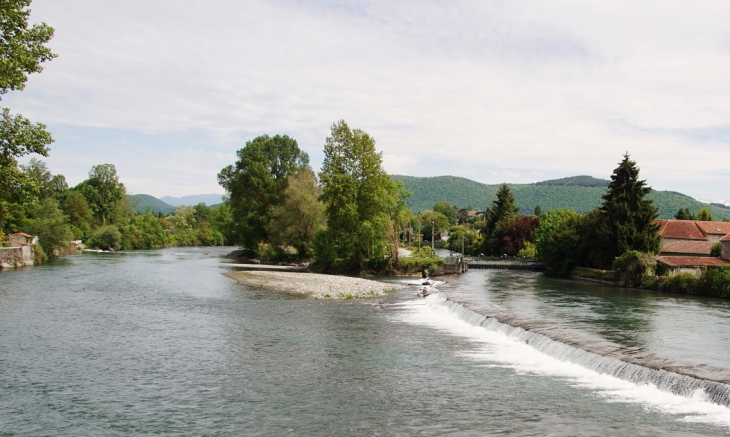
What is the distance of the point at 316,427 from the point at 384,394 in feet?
11.3

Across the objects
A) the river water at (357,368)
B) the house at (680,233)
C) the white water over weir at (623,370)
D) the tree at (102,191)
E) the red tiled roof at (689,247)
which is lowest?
the river water at (357,368)

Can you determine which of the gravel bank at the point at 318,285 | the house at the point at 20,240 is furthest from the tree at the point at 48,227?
the gravel bank at the point at 318,285

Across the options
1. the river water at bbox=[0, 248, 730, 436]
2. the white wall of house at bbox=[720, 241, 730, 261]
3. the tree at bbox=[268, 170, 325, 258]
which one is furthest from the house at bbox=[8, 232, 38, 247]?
the white wall of house at bbox=[720, 241, 730, 261]

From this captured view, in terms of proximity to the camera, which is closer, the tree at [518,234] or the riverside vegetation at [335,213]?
the riverside vegetation at [335,213]

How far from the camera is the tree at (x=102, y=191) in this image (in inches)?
5236

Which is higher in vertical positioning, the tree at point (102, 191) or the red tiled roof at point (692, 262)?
Result: the tree at point (102, 191)

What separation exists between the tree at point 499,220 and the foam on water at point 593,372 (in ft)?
280

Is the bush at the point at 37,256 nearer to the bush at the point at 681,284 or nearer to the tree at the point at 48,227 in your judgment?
the tree at the point at 48,227

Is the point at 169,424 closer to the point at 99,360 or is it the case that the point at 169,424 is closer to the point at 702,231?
the point at 99,360

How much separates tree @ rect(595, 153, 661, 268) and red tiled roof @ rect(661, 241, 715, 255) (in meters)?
4.92

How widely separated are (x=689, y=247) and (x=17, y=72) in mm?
67587

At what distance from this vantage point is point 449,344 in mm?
25172

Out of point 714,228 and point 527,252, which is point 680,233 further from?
point 527,252

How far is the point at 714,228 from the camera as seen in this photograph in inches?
2788
